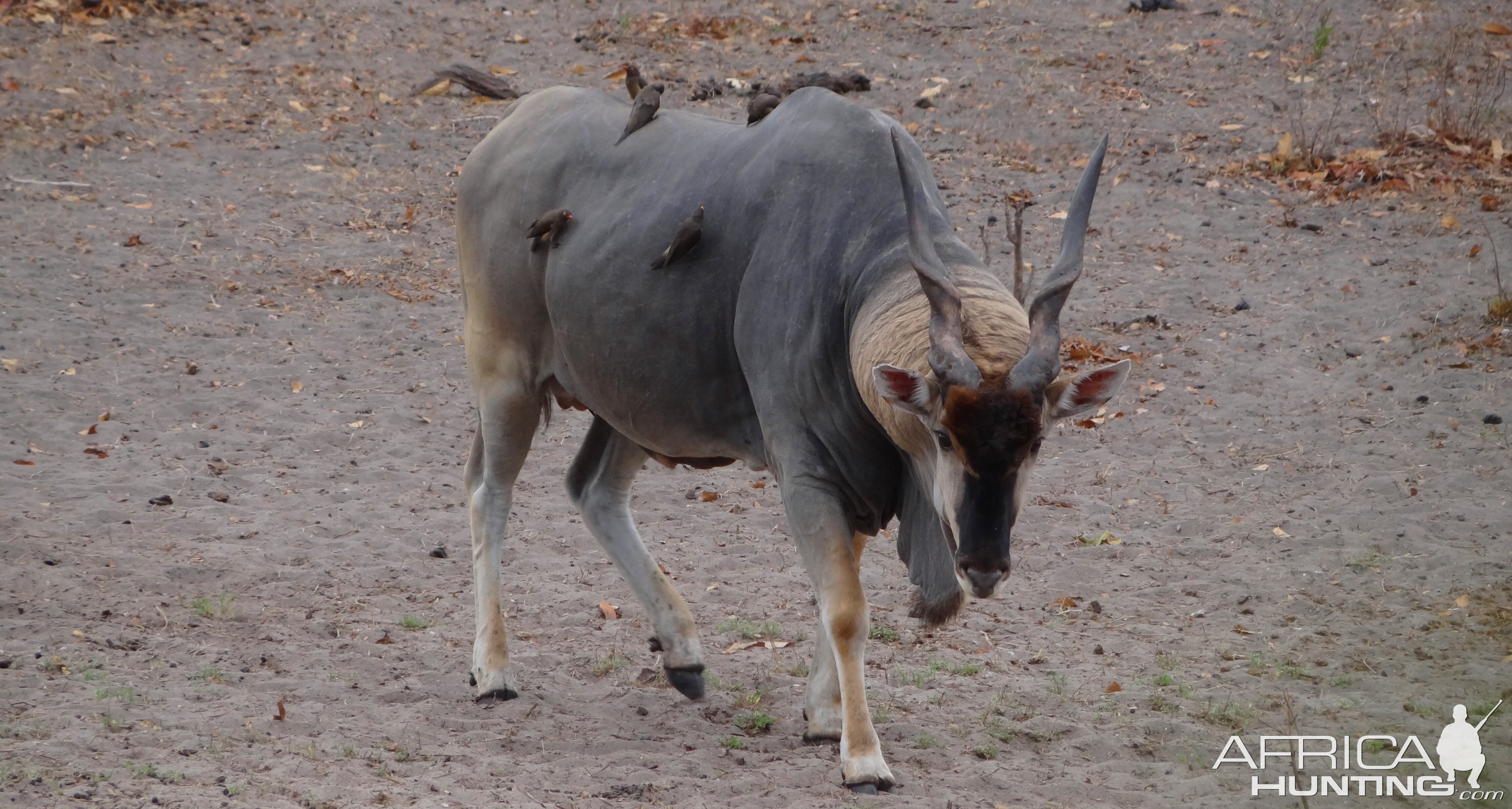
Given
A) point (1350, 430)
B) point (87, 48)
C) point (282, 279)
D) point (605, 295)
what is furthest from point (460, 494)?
point (87, 48)

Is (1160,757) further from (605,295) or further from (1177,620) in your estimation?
(605,295)

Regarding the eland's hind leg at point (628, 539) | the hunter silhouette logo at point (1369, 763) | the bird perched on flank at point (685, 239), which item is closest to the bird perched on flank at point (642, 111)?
the bird perched on flank at point (685, 239)

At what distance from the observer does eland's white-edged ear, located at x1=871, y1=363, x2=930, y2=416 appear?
3.86m

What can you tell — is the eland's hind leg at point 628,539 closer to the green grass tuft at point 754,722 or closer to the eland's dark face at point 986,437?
the green grass tuft at point 754,722

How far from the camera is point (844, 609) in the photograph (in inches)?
181

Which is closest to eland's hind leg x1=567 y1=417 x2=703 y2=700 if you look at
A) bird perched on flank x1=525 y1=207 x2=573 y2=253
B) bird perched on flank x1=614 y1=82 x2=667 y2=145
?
bird perched on flank x1=525 y1=207 x2=573 y2=253

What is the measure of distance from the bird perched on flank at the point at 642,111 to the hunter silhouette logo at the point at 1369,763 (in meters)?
3.28

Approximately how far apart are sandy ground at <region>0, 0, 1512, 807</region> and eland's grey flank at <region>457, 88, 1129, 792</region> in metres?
0.72

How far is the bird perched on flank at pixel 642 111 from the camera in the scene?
5.68 metres

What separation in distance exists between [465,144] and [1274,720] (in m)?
9.41

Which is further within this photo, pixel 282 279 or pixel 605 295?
pixel 282 279

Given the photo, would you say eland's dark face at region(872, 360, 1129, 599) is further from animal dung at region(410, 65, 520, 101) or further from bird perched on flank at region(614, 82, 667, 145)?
animal dung at region(410, 65, 520, 101)

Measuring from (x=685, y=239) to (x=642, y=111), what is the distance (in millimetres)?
890

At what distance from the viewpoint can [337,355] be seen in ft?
31.0
